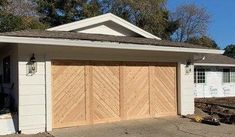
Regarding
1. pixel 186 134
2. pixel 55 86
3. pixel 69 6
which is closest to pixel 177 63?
pixel 186 134

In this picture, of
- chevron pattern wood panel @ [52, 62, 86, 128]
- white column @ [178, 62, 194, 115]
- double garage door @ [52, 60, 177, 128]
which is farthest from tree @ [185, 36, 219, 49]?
chevron pattern wood panel @ [52, 62, 86, 128]

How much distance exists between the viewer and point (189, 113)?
15.1m

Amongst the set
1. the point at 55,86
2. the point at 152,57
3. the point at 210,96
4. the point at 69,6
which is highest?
the point at 69,6

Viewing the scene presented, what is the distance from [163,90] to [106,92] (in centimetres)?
264

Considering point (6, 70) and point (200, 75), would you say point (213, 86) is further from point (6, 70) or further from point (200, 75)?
point (6, 70)

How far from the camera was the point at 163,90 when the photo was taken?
1455 cm

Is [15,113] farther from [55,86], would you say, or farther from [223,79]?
[223,79]

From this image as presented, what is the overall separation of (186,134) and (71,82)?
162 inches

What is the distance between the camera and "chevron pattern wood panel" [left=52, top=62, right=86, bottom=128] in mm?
11992

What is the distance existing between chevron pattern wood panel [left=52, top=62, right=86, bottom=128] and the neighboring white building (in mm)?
14489

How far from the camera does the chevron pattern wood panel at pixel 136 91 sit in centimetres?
1361

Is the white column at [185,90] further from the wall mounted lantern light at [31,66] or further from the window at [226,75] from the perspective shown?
the window at [226,75]

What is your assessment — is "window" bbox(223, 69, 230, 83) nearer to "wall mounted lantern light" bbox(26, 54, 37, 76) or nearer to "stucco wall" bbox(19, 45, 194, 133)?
"stucco wall" bbox(19, 45, 194, 133)

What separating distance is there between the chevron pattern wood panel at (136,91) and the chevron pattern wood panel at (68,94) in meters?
1.84
